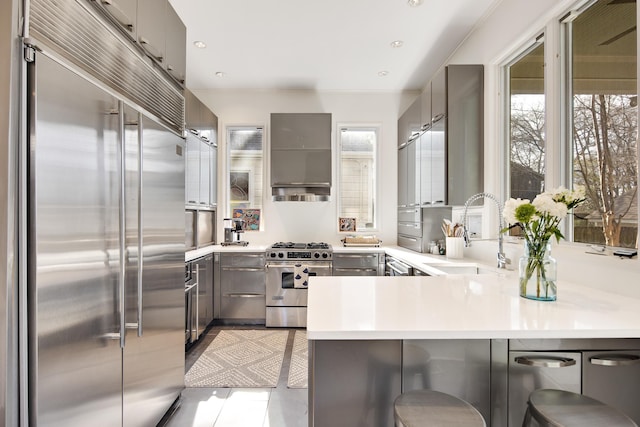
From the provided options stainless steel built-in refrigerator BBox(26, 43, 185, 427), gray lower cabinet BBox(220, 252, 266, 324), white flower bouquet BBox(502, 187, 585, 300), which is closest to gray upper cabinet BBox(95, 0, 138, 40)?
stainless steel built-in refrigerator BBox(26, 43, 185, 427)

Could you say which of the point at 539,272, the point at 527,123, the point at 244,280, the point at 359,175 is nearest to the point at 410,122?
the point at 359,175

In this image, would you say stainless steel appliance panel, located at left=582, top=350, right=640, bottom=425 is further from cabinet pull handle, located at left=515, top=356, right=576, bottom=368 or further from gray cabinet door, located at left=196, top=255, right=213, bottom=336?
gray cabinet door, located at left=196, top=255, right=213, bottom=336

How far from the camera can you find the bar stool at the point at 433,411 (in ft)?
3.24

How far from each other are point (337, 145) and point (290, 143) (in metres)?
0.75

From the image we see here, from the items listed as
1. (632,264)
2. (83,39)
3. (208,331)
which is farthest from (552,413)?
(208,331)

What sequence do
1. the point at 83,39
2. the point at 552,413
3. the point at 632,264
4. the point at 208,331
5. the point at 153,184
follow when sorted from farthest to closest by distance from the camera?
the point at 208,331 < the point at 153,184 < the point at 632,264 < the point at 83,39 < the point at 552,413

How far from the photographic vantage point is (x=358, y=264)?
3.93 m

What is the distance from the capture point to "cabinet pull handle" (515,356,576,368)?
1.17 meters

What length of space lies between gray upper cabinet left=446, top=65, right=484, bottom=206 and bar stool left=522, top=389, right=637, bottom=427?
1951 millimetres

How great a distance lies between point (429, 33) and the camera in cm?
307

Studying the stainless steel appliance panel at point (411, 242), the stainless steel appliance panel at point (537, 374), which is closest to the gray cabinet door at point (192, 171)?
the stainless steel appliance panel at point (411, 242)

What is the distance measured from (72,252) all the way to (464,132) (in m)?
2.89

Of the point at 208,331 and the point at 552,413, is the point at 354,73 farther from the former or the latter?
the point at 552,413

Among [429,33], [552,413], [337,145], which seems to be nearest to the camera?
[552,413]
